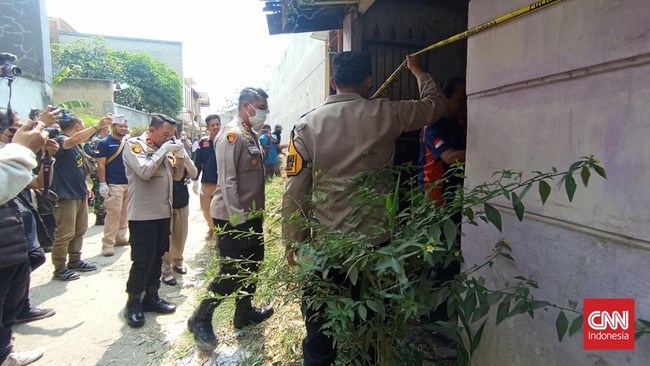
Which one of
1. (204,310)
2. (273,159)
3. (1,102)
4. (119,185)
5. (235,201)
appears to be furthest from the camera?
(273,159)

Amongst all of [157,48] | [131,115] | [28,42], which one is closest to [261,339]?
[28,42]

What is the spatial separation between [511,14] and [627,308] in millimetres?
1233

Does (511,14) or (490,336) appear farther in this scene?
(490,336)

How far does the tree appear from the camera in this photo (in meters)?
19.8

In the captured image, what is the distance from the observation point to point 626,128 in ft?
3.86

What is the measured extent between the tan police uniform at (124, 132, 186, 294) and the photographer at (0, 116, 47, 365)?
795mm

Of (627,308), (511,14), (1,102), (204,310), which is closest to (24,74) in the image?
(1,102)

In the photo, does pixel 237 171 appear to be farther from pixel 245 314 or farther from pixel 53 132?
pixel 53 132

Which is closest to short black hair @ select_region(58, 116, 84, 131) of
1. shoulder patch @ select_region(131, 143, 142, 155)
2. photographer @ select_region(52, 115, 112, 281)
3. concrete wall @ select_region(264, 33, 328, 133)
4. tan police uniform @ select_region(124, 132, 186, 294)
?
photographer @ select_region(52, 115, 112, 281)

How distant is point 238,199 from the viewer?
2.85m

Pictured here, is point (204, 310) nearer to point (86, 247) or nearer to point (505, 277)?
point (505, 277)

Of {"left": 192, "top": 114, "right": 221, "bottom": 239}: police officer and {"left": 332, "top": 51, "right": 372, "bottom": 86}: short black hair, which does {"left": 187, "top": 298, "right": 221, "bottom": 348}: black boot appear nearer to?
{"left": 332, "top": 51, "right": 372, "bottom": 86}: short black hair

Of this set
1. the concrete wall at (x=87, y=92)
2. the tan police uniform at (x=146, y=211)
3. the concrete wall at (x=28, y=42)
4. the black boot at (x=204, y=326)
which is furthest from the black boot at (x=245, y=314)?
the concrete wall at (x=87, y=92)

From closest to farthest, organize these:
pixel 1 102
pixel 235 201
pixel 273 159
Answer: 1. pixel 235 201
2. pixel 1 102
3. pixel 273 159
